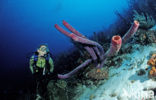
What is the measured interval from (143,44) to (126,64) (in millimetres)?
896

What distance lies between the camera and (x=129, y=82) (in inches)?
114

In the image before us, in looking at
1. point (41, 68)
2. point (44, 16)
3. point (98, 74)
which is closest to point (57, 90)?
point (41, 68)

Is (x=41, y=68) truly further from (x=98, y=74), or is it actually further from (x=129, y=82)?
(x=129, y=82)

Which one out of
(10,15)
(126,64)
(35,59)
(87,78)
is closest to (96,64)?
(87,78)

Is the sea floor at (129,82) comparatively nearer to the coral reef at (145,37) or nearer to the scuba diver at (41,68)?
the coral reef at (145,37)

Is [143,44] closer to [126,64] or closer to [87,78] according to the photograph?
[126,64]

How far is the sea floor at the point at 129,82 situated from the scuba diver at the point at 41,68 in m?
1.31

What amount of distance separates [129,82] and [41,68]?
278 centimetres

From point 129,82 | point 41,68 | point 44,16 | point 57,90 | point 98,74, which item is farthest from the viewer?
point 44,16

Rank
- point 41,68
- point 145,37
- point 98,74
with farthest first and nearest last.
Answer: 1. point 41,68
2. point 145,37
3. point 98,74

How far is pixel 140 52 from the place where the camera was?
3.75 meters

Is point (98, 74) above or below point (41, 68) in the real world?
below

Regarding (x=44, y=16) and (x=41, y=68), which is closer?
(x=41, y=68)

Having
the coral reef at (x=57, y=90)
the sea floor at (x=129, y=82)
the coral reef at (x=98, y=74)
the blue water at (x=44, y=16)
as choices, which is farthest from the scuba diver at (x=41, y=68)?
the blue water at (x=44, y=16)
